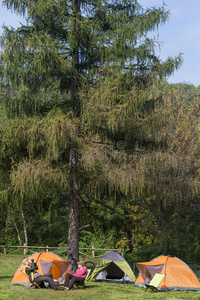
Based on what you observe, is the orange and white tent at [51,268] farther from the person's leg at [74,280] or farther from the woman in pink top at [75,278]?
the person's leg at [74,280]

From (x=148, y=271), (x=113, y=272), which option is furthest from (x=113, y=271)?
(x=148, y=271)

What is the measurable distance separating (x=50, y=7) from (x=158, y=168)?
22.5 ft

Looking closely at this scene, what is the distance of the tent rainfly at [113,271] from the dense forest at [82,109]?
3.44ft

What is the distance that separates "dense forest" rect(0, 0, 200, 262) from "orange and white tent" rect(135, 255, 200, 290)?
234cm

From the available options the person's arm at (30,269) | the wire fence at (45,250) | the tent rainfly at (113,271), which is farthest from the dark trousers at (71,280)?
the wire fence at (45,250)

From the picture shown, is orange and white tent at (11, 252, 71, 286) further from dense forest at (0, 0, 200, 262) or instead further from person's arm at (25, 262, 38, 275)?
dense forest at (0, 0, 200, 262)

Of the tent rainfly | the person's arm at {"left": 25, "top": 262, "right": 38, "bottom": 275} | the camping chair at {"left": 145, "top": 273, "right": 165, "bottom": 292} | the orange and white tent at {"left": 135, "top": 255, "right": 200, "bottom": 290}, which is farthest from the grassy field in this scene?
the tent rainfly

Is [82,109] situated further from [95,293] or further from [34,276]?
[95,293]

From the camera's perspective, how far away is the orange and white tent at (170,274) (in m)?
10.6

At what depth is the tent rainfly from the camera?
11938 mm

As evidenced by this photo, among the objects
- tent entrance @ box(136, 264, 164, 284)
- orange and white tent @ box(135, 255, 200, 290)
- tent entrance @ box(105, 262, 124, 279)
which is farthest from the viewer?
tent entrance @ box(105, 262, 124, 279)

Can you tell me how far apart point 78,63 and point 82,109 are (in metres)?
2.23

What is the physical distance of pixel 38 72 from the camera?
12.5 meters

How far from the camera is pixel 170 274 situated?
10.8 m
